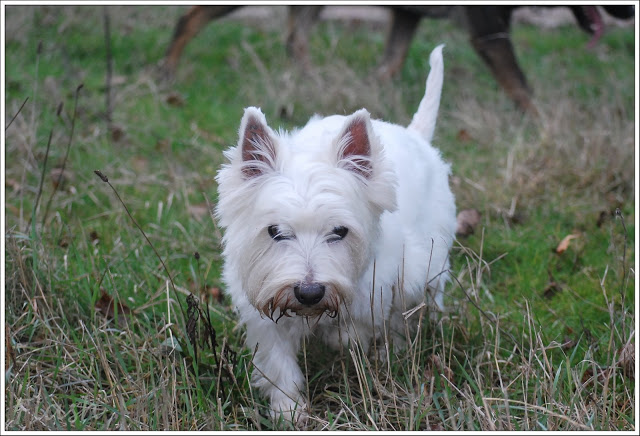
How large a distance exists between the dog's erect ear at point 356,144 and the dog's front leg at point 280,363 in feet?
2.06

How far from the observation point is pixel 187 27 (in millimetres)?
6527

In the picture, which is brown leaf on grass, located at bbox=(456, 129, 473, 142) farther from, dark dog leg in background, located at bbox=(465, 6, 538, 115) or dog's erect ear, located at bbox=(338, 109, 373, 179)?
dog's erect ear, located at bbox=(338, 109, 373, 179)

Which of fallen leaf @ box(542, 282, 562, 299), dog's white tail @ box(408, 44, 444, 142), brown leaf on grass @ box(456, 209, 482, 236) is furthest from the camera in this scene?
brown leaf on grass @ box(456, 209, 482, 236)

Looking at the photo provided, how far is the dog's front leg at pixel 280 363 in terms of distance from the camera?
9.00 feet

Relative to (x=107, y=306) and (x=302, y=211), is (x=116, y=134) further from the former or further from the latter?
(x=302, y=211)

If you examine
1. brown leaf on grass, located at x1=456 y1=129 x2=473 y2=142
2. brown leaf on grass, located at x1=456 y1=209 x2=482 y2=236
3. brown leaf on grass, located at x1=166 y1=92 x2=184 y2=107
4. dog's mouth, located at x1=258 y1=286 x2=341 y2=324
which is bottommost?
brown leaf on grass, located at x1=456 y1=209 x2=482 y2=236

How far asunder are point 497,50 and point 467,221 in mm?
2296

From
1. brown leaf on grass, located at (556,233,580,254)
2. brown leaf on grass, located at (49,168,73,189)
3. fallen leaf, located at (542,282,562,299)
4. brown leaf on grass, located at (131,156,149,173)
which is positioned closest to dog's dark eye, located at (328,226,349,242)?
fallen leaf, located at (542,282,562,299)

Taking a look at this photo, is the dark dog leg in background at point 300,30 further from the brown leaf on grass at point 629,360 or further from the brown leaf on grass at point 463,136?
the brown leaf on grass at point 629,360

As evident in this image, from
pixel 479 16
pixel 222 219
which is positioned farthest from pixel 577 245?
pixel 479 16

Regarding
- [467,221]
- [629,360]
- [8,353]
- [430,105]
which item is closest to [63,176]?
[8,353]

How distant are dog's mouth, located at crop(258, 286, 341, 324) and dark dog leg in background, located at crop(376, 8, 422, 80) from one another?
4.48 metres

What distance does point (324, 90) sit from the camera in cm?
591

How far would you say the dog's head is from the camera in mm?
2361
